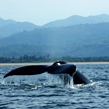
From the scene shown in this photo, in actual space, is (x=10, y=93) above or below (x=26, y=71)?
below

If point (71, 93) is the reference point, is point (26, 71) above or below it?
above

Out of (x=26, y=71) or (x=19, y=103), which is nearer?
(x=19, y=103)

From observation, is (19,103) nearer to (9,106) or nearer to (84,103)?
(9,106)

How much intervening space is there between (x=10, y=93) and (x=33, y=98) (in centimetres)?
194

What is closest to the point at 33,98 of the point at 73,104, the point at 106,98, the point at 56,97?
the point at 56,97

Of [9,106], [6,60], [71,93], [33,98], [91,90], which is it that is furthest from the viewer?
[6,60]

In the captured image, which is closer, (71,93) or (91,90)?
(71,93)

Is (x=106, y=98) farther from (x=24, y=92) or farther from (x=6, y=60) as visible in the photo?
(x=6, y=60)

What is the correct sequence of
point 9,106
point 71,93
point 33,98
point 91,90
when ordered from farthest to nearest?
1. point 91,90
2. point 71,93
3. point 33,98
4. point 9,106

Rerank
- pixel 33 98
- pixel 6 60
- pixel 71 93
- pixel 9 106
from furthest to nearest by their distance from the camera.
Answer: pixel 6 60 → pixel 71 93 → pixel 33 98 → pixel 9 106

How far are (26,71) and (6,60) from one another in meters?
131

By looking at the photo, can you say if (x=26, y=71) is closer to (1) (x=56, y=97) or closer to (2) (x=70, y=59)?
(1) (x=56, y=97)

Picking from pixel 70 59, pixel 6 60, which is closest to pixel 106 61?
pixel 70 59

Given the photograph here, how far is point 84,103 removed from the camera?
511 inches
